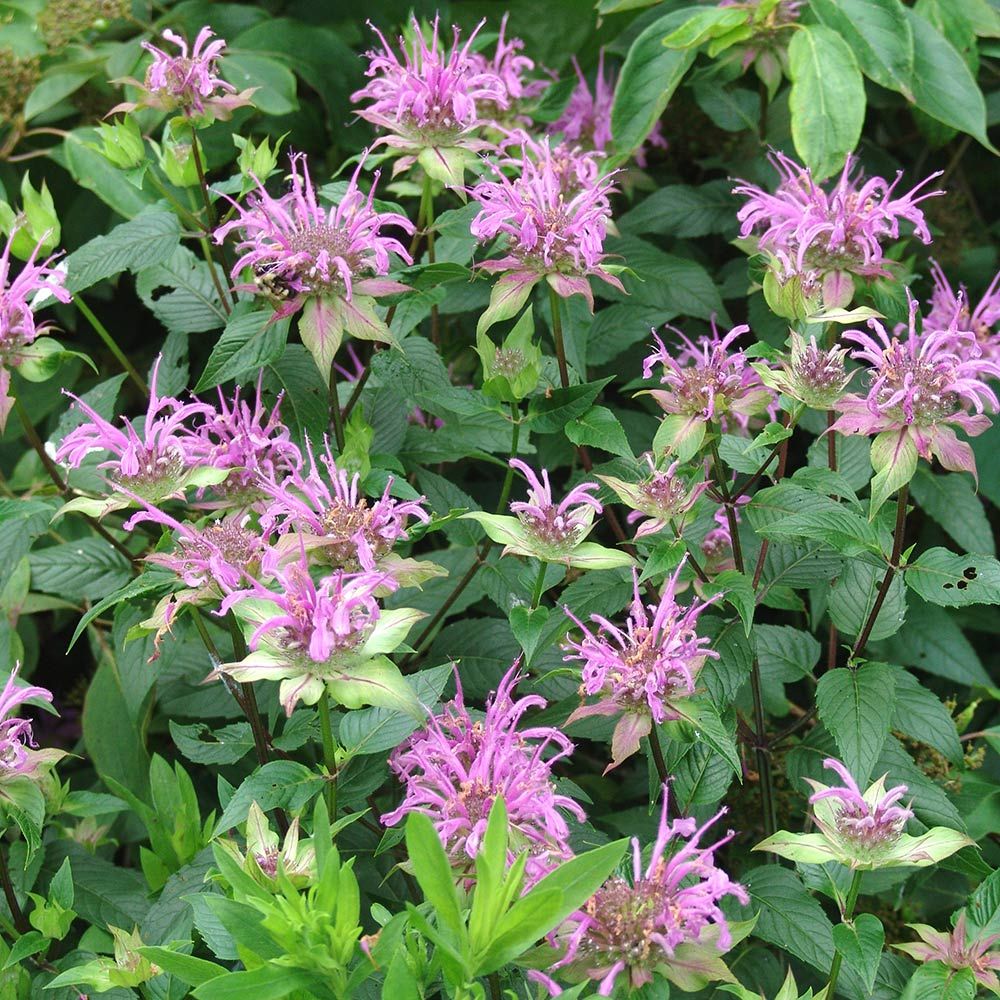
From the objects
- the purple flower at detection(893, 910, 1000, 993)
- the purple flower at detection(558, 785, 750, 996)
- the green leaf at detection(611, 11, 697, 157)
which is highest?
the green leaf at detection(611, 11, 697, 157)

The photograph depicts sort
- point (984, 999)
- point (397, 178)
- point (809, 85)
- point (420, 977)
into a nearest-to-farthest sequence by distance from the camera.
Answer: point (420, 977)
point (984, 999)
point (809, 85)
point (397, 178)

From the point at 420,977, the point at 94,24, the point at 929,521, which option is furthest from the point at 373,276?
the point at 929,521

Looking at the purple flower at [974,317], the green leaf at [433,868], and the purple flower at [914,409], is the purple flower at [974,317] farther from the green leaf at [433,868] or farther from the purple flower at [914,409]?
the green leaf at [433,868]

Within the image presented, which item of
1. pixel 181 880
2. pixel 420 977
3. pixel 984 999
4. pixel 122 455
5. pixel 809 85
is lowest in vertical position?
pixel 984 999

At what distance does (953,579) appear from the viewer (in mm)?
1032

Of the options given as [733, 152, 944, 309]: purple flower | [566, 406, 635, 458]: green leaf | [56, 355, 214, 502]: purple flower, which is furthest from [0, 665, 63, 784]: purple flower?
[733, 152, 944, 309]: purple flower

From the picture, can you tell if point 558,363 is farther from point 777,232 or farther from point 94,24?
point 94,24

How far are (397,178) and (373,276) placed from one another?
563 mm

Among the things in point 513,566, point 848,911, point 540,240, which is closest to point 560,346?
point 540,240

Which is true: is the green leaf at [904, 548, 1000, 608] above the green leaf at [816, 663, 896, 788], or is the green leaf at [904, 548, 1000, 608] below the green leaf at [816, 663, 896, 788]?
above

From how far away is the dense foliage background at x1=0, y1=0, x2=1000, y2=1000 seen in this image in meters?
0.89

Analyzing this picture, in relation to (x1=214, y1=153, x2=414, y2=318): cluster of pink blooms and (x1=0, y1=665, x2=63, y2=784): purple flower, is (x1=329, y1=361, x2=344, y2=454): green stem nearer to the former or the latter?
(x1=214, y1=153, x2=414, y2=318): cluster of pink blooms

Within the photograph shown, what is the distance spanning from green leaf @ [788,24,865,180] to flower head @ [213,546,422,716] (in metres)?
0.77

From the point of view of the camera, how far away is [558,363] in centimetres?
126
